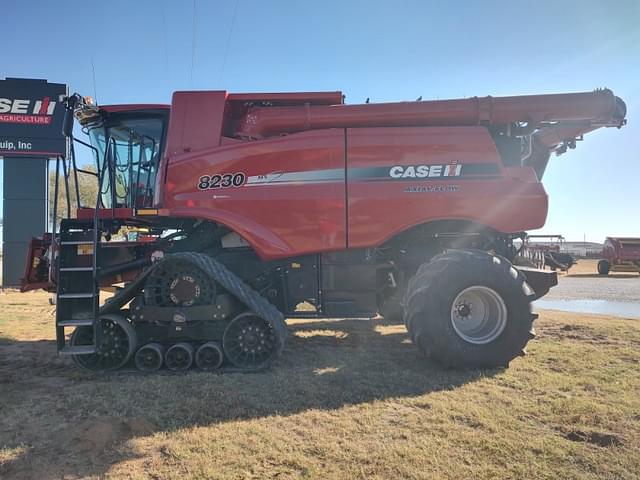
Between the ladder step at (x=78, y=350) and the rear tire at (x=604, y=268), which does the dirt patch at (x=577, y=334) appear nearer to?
the ladder step at (x=78, y=350)

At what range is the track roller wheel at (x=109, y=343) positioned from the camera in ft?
17.0

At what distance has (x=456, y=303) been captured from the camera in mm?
5492

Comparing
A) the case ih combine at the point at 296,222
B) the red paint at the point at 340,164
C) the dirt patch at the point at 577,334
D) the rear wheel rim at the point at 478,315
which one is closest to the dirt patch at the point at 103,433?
the case ih combine at the point at 296,222

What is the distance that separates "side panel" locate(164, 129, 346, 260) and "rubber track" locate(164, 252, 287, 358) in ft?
1.75

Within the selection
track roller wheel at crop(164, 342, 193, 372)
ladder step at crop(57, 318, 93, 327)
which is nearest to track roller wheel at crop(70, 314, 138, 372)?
ladder step at crop(57, 318, 93, 327)

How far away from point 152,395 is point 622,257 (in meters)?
28.3

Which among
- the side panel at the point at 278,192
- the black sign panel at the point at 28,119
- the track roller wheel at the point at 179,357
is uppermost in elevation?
the black sign panel at the point at 28,119

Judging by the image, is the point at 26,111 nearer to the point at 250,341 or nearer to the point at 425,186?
the point at 250,341

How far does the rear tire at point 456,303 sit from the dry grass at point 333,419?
245mm

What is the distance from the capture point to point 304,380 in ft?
15.9

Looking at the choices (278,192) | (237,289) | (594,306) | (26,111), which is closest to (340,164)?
(278,192)

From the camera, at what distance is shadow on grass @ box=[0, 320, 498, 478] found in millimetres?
3338

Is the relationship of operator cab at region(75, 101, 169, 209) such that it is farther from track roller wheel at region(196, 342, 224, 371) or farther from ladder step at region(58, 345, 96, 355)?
track roller wheel at region(196, 342, 224, 371)

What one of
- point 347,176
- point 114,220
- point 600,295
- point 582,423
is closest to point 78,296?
point 114,220
